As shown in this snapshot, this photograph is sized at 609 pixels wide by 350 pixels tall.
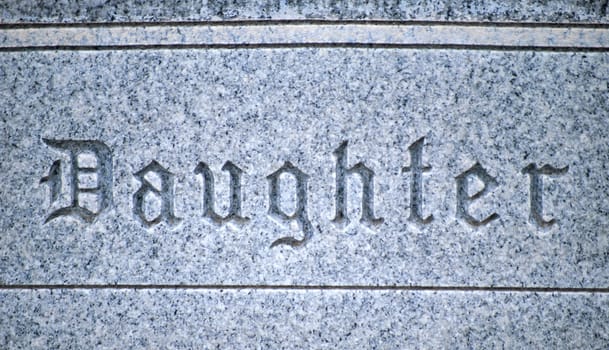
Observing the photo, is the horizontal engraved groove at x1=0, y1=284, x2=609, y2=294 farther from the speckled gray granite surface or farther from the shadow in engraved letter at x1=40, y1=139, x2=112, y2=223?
the shadow in engraved letter at x1=40, y1=139, x2=112, y2=223

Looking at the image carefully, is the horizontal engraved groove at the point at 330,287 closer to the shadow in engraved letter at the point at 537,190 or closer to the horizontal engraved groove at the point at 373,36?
the shadow in engraved letter at the point at 537,190

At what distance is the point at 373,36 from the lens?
143 cm

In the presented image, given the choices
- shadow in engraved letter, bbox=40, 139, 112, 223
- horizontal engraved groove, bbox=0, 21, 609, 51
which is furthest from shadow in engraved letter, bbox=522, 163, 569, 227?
shadow in engraved letter, bbox=40, 139, 112, 223

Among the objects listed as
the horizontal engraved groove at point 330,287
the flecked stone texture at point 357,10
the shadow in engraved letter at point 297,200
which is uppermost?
the flecked stone texture at point 357,10

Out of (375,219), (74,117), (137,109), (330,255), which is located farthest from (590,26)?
(74,117)

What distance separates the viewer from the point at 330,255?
1.44 meters

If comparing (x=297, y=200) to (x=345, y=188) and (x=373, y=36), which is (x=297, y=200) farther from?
(x=373, y=36)

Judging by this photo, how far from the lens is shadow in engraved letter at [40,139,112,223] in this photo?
146 centimetres

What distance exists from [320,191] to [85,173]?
0.56 m

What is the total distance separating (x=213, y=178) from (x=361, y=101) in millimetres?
394

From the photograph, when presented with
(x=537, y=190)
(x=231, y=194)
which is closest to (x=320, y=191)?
(x=231, y=194)

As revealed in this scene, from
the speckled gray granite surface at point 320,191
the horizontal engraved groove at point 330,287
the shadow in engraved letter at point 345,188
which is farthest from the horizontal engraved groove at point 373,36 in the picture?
the horizontal engraved groove at point 330,287

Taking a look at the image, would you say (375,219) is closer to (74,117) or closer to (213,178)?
(213,178)

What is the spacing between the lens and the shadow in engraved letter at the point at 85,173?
146 cm
